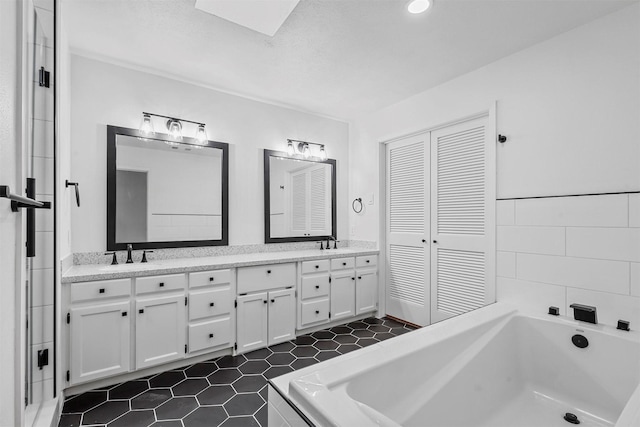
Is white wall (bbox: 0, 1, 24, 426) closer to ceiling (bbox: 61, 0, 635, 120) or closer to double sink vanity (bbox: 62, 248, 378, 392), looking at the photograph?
double sink vanity (bbox: 62, 248, 378, 392)

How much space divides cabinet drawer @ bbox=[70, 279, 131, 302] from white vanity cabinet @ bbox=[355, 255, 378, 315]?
2218 millimetres

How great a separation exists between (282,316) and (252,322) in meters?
0.30

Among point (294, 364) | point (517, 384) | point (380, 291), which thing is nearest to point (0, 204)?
point (294, 364)

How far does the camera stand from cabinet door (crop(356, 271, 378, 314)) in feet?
11.2

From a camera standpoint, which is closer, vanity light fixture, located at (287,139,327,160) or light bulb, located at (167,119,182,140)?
light bulb, located at (167,119,182,140)

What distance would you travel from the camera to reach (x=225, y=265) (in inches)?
99.2

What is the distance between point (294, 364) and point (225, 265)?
986 mm

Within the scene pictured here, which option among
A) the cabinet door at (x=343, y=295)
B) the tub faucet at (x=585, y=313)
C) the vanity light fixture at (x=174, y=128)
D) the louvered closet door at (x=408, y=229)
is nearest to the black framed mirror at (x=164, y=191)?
the vanity light fixture at (x=174, y=128)

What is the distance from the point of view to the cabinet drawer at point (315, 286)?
3010mm

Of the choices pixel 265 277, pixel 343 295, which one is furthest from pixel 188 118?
pixel 343 295

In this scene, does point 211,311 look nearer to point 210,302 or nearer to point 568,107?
point 210,302

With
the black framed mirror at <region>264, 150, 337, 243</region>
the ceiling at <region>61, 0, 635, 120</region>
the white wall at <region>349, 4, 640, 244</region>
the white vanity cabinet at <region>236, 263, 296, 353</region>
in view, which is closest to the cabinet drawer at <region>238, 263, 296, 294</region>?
the white vanity cabinet at <region>236, 263, 296, 353</region>

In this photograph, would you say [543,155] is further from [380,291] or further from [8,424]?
[8,424]

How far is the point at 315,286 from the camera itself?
3084 mm
